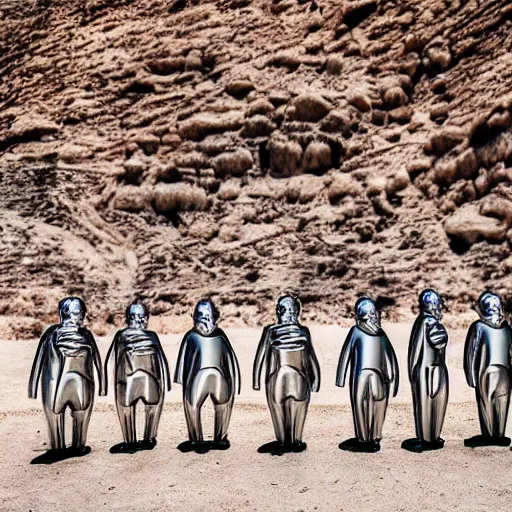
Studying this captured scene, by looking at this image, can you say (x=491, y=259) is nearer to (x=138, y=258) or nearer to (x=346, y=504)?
(x=138, y=258)

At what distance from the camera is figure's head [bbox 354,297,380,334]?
4.91 metres

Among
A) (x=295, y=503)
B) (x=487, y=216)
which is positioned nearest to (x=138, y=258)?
(x=487, y=216)

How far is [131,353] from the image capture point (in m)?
4.87

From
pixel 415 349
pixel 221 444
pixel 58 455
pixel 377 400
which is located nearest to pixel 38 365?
pixel 58 455

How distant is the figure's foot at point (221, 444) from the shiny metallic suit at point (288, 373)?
14.6 inches

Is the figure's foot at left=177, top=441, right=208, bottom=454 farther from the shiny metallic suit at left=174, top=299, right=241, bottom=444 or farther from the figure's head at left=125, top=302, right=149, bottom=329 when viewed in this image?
the figure's head at left=125, top=302, right=149, bottom=329

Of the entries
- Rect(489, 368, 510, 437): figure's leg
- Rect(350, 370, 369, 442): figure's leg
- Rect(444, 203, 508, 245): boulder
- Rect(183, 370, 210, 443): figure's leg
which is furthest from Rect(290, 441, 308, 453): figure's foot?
Rect(444, 203, 508, 245): boulder

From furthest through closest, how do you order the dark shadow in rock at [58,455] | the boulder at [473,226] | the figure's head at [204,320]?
the boulder at [473,226] → the figure's head at [204,320] → the dark shadow in rock at [58,455]

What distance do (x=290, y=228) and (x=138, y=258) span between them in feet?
8.96

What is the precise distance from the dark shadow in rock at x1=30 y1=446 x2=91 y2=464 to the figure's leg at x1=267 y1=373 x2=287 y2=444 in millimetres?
1376

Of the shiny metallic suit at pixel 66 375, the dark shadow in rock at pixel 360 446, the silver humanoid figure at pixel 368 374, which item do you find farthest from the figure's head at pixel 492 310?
the shiny metallic suit at pixel 66 375

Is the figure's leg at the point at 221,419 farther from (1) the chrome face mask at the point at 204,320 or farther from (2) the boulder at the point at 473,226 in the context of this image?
(2) the boulder at the point at 473,226

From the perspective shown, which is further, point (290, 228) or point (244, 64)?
point (244, 64)

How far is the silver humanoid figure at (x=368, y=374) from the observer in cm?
482
